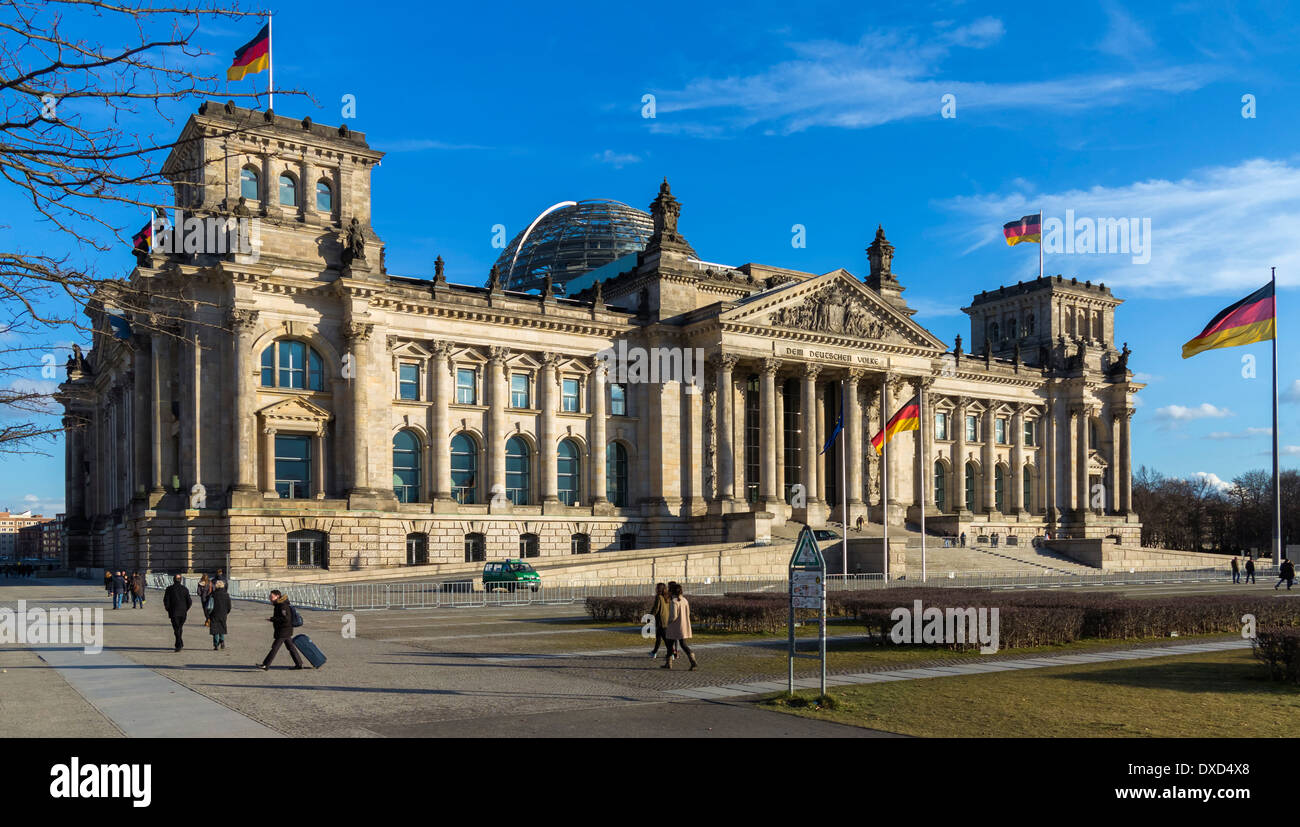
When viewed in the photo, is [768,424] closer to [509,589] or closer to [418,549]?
[418,549]

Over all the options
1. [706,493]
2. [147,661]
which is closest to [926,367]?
[706,493]

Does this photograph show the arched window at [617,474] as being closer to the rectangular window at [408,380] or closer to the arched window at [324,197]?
the rectangular window at [408,380]

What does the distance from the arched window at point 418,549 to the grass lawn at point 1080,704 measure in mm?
44829

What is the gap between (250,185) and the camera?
57.2m

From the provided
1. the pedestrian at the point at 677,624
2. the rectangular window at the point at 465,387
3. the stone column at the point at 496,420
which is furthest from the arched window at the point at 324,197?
the pedestrian at the point at 677,624

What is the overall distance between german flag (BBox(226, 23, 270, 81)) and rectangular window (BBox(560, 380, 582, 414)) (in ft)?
88.4

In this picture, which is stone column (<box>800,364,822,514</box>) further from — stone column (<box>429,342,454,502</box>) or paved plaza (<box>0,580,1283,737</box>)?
paved plaza (<box>0,580,1283,737</box>)

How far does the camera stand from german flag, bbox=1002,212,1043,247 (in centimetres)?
8006

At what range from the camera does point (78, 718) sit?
15.4 meters

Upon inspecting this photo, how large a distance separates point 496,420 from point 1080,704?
166 ft

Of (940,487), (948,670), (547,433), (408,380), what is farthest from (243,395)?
(940,487)

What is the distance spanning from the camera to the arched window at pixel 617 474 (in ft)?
230

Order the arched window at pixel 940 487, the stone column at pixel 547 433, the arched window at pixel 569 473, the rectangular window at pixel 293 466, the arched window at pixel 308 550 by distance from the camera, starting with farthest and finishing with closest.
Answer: the arched window at pixel 940 487 → the arched window at pixel 569 473 → the stone column at pixel 547 433 → the rectangular window at pixel 293 466 → the arched window at pixel 308 550
